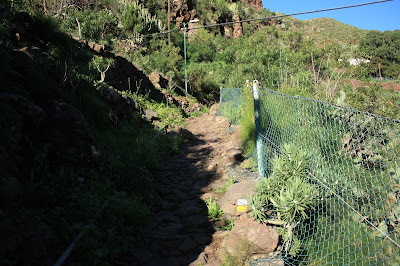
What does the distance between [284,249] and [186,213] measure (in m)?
1.55

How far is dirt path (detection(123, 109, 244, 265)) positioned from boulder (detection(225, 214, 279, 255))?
0.25 metres

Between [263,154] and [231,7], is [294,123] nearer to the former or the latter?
[263,154]

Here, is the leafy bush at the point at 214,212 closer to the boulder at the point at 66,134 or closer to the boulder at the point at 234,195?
the boulder at the point at 234,195

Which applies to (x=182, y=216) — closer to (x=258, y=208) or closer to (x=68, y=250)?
(x=258, y=208)

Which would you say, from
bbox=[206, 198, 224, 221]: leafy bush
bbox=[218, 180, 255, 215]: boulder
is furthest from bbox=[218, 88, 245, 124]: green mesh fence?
bbox=[206, 198, 224, 221]: leafy bush

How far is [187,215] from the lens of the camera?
164 inches

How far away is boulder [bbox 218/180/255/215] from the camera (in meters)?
4.06

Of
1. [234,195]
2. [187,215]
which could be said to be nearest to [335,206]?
[234,195]

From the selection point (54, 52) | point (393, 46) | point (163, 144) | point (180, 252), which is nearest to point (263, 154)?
point (180, 252)

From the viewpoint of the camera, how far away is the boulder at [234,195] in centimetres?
406

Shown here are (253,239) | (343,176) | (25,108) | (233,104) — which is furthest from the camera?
(233,104)

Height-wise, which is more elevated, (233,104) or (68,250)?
(233,104)

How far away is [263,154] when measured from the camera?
509 centimetres

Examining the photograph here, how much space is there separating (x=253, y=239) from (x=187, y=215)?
4.23 feet
